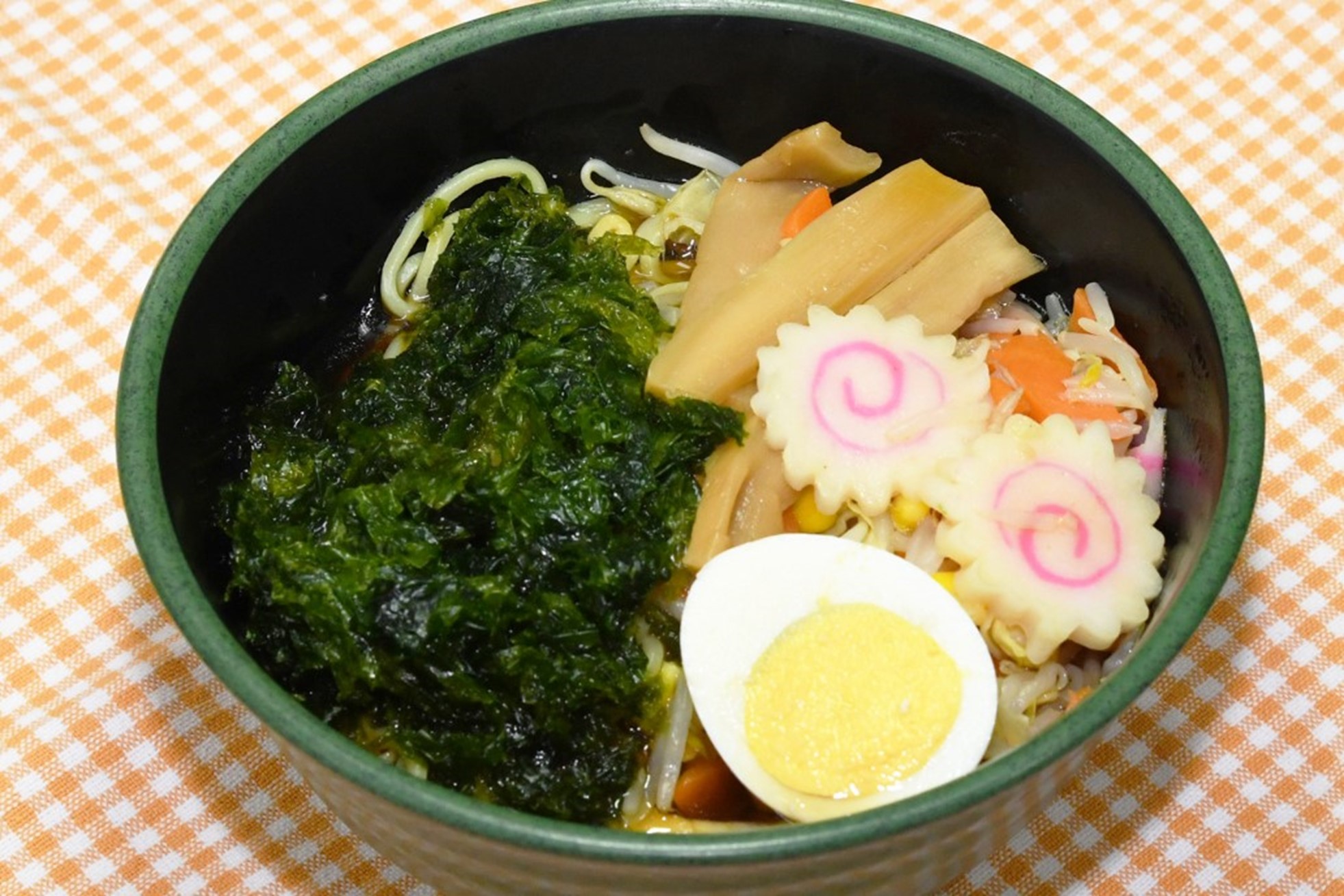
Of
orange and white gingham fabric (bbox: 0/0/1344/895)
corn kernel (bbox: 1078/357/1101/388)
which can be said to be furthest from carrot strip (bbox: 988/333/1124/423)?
orange and white gingham fabric (bbox: 0/0/1344/895)

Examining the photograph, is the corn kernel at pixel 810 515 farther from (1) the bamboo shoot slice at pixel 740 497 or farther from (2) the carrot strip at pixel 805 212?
(2) the carrot strip at pixel 805 212

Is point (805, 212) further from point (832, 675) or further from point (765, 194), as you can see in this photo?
point (832, 675)

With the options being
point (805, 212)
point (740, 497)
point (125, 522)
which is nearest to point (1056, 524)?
point (740, 497)

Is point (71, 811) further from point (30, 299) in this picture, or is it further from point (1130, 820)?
point (1130, 820)

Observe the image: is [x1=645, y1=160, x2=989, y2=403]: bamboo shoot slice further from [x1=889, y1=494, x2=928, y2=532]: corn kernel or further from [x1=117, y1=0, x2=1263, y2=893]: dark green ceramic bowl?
[x1=889, y1=494, x2=928, y2=532]: corn kernel

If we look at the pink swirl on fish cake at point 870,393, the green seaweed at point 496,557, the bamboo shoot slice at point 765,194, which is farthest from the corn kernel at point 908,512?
the bamboo shoot slice at point 765,194
